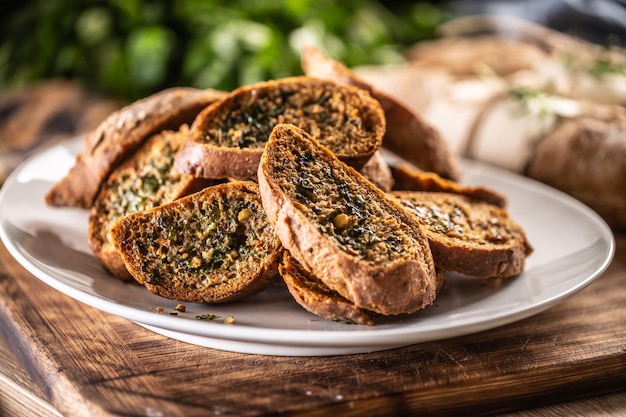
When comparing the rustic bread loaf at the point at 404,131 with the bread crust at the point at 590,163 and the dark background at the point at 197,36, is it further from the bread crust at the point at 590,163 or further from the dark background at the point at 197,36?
the dark background at the point at 197,36

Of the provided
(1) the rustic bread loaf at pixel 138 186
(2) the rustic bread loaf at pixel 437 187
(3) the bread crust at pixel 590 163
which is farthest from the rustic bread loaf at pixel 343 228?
(3) the bread crust at pixel 590 163

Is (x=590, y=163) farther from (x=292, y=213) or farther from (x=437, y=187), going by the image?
(x=292, y=213)

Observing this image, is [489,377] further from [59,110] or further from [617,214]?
[59,110]

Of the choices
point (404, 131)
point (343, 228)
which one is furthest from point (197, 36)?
point (343, 228)

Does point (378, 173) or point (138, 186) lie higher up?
point (378, 173)

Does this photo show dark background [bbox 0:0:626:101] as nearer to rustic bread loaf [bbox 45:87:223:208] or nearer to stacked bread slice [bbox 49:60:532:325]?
Answer: rustic bread loaf [bbox 45:87:223:208]

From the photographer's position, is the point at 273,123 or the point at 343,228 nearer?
the point at 343,228

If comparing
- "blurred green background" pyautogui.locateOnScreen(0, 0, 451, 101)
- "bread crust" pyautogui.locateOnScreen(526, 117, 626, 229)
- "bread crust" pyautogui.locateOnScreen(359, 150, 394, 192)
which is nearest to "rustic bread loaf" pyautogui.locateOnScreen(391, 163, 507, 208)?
"bread crust" pyautogui.locateOnScreen(359, 150, 394, 192)
